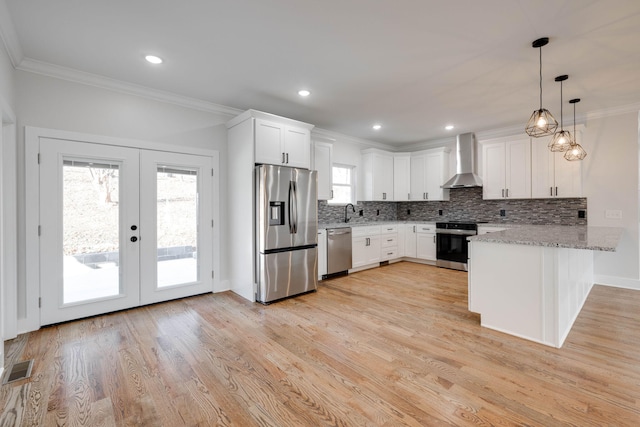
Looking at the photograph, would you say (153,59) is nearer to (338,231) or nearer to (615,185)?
(338,231)

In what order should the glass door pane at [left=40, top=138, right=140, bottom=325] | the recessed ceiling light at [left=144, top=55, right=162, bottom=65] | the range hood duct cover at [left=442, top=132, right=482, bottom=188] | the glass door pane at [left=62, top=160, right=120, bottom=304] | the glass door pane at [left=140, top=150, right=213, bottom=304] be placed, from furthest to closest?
the range hood duct cover at [left=442, top=132, right=482, bottom=188] → the glass door pane at [left=140, top=150, right=213, bottom=304] → the glass door pane at [left=62, top=160, right=120, bottom=304] → the glass door pane at [left=40, top=138, right=140, bottom=325] → the recessed ceiling light at [left=144, top=55, right=162, bottom=65]

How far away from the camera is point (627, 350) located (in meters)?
2.40

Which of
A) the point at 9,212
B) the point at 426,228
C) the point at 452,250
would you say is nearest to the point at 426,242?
the point at 426,228

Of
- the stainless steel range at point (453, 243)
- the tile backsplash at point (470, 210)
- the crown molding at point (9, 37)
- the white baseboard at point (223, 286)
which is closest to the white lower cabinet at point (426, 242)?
the stainless steel range at point (453, 243)

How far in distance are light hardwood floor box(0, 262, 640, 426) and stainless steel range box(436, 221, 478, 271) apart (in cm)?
201

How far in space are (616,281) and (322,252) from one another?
4.43 metres

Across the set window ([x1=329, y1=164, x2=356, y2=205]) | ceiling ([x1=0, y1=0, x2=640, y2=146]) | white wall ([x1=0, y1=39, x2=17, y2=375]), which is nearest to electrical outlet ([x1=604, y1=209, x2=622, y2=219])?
ceiling ([x1=0, y1=0, x2=640, y2=146])

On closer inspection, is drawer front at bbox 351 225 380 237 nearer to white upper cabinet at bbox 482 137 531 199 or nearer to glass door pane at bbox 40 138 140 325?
white upper cabinet at bbox 482 137 531 199

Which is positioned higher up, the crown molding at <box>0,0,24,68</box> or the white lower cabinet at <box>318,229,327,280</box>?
the crown molding at <box>0,0,24,68</box>

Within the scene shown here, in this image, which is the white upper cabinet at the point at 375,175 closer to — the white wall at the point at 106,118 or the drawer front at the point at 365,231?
the drawer front at the point at 365,231

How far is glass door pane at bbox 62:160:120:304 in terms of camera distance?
3.12 m

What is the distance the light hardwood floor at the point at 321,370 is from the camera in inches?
67.8

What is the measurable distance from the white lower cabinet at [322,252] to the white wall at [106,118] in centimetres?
149

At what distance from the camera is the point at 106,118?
3.29 meters
